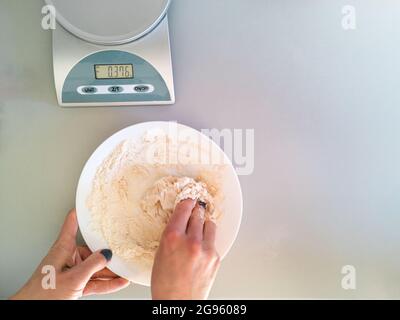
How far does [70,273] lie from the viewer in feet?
2.28

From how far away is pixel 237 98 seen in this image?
0.78 metres

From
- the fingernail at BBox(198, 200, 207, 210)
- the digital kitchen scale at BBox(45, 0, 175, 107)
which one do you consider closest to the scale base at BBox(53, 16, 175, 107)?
the digital kitchen scale at BBox(45, 0, 175, 107)

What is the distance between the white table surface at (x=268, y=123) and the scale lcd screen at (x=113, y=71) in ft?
0.27

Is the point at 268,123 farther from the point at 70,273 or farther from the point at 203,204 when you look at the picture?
the point at 70,273

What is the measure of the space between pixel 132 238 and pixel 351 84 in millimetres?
575

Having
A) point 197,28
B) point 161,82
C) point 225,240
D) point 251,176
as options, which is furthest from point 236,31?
point 225,240

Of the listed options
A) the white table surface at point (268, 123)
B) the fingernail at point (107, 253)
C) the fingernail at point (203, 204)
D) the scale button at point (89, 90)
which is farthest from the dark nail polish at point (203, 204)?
the scale button at point (89, 90)

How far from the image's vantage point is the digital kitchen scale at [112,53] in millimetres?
688

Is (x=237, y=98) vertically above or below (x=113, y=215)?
above

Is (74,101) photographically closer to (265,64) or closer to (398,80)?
(265,64)

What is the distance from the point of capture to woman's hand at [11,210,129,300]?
70cm

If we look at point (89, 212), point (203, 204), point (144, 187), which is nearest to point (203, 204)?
point (203, 204)

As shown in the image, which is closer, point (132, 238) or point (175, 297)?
point (175, 297)

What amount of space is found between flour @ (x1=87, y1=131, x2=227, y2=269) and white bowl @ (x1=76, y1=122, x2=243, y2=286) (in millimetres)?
10
